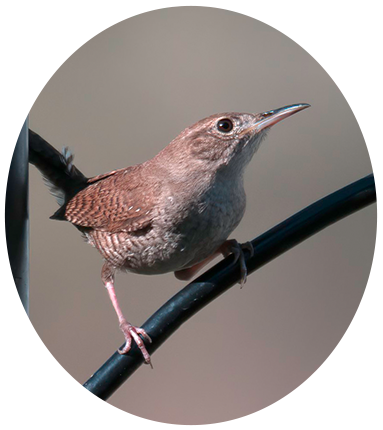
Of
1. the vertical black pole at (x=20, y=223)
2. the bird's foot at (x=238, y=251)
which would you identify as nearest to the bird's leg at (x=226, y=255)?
the bird's foot at (x=238, y=251)

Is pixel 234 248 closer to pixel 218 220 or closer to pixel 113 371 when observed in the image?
pixel 218 220

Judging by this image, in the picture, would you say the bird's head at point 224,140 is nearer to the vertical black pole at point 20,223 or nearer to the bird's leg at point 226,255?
the bird's leg at point 226,255

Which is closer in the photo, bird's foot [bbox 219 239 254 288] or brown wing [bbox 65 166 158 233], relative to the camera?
bird's foot [bbox 219 239 254 288]

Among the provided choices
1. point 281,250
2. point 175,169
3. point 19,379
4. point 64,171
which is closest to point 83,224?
point 64,171

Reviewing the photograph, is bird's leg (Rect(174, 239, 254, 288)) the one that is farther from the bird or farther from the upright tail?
the upright tail

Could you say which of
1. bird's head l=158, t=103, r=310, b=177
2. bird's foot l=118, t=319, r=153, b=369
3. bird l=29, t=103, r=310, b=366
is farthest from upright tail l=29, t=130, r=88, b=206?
bird's foot l=118, t=319, r=153, b=369

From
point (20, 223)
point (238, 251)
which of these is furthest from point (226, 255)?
point (20, 223)
